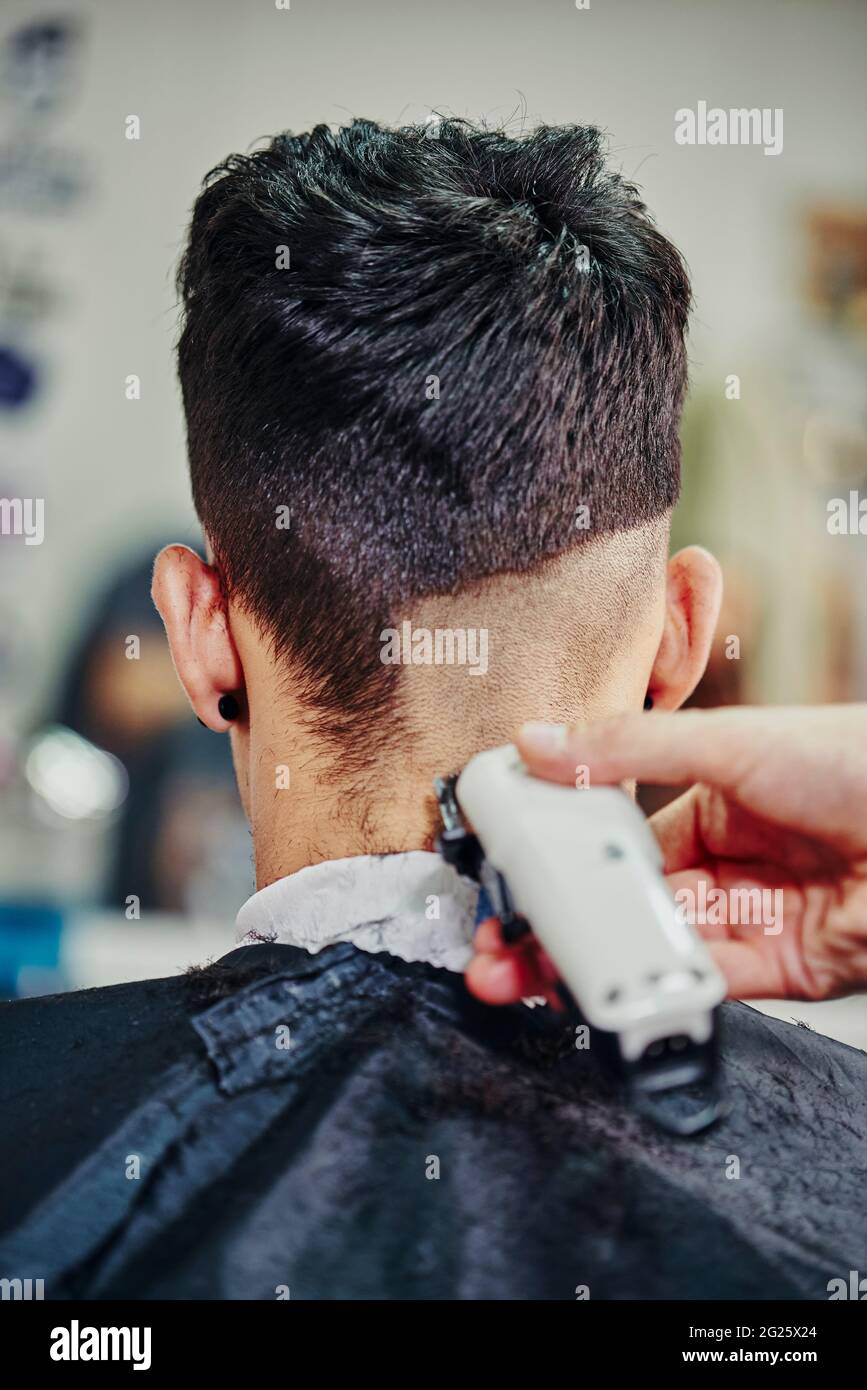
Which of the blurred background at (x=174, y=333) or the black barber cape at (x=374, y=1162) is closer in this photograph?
the black barber cape at (x=374, y=1162)

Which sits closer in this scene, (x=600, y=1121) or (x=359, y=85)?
(x=600, y=1121)

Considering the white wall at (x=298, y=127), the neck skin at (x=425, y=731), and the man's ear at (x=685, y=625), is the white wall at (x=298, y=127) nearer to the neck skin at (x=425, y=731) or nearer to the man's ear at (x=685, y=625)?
the man's ear at (x=685, y=625)

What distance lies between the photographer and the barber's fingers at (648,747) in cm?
94

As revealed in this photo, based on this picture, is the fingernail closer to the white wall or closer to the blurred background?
the blurred background

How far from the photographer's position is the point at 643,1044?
0.83 meters

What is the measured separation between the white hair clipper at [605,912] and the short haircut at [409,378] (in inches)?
12.3

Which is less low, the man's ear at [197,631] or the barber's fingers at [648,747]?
the man's ear at [197,631]

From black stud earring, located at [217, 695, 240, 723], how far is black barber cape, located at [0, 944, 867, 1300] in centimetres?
28

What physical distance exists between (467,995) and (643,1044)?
348mm

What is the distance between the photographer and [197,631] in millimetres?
1358

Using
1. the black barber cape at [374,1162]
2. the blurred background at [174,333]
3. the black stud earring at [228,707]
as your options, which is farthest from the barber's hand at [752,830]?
Answer: the blurred background at [174,333]

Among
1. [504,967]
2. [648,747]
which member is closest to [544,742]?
[648,747]
